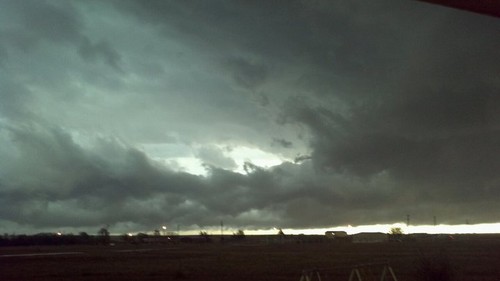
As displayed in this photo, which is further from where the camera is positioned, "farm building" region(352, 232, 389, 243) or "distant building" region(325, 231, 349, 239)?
"distant building" region(325, 231, 349, 239)

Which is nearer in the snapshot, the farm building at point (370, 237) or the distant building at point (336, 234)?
the farm building at point (370, 237)

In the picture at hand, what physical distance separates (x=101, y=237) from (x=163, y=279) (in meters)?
150

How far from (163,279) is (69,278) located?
642 cm

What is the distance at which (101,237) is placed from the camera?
18012cm

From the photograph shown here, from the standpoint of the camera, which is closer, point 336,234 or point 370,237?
point 370,237

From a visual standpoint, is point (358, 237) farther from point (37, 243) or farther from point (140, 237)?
point (37, 243)

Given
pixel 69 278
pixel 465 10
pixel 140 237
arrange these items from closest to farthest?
pixel 465 10, pixel 69 278, pixel 140 237

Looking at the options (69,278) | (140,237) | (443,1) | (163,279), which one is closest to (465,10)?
A: (443,1)

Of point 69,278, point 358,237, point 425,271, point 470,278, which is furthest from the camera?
point 358,237

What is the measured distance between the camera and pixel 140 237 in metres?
178

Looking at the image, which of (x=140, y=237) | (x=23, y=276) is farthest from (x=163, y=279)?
(x=140, y=237)

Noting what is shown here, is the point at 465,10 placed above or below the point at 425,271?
above

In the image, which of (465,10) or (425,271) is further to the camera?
(425,271)

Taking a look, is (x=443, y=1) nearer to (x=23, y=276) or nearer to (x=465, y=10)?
(x=465, y=10)
